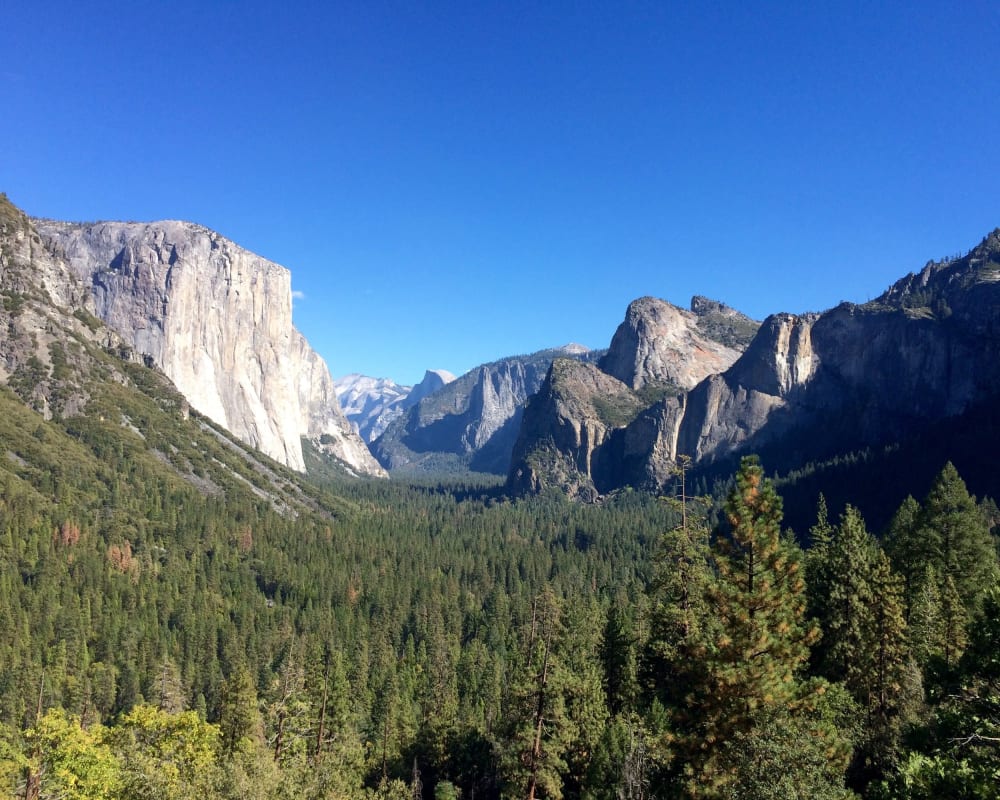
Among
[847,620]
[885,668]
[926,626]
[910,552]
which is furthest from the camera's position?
[910,552]

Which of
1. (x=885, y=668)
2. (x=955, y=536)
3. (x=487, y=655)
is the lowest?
(x=487, y=655)

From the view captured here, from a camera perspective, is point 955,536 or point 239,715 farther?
point 955,536

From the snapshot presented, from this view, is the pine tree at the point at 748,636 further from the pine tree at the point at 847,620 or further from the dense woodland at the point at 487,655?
the pine tree at the point at 847,620

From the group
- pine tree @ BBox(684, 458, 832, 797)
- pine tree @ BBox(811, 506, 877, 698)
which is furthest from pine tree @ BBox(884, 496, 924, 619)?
pine tree @ BBox(684, 458, 832, 797)

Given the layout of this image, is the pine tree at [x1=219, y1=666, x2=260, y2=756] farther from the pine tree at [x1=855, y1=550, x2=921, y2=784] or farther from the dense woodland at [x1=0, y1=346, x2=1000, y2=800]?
the pine tree at [x1=855, y1=550, x2=921, y2=784]

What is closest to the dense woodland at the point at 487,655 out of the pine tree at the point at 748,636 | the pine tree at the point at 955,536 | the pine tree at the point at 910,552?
the pine tree at the point at 748,636

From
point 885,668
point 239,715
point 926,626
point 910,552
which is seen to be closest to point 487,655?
point 239,715

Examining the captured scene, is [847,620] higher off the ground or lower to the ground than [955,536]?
lower

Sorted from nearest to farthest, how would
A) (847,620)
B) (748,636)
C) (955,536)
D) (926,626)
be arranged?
(748,636) < (847,620) < (926,626) < (955,536)

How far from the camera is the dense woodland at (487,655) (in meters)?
18.8

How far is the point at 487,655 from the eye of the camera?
76.2 meters

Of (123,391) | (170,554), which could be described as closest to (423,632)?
(170,554)

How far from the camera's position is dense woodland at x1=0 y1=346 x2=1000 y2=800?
18.8 meters

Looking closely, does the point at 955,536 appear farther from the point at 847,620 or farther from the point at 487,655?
the point at 487,655
